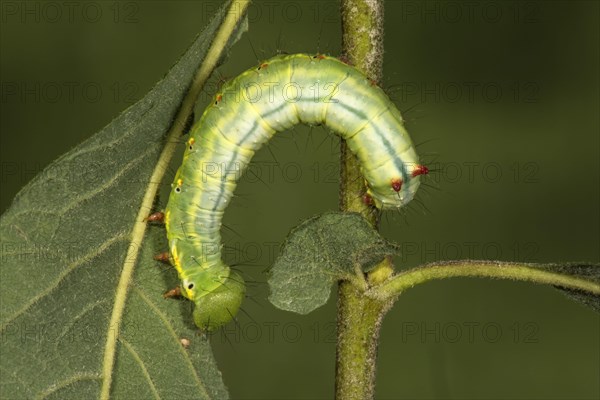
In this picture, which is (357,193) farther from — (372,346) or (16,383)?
(16,383)

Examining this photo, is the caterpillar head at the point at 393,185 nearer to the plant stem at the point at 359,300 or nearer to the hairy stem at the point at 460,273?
the plant stem at the point at 359,300

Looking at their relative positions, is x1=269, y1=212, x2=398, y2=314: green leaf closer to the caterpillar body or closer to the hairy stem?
the hairy stem

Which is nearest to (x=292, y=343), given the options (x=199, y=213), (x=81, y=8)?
(x=81, y=8)

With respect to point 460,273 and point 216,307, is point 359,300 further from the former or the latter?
point 216,307

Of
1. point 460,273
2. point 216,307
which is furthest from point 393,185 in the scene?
point 216,307

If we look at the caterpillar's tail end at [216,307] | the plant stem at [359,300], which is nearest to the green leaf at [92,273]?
the caterpillar's tail end at [216,307]
